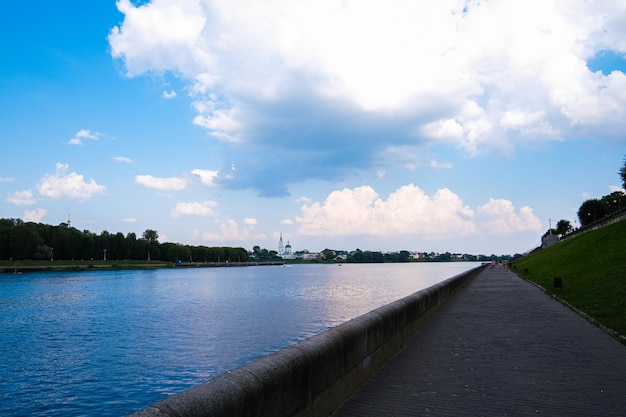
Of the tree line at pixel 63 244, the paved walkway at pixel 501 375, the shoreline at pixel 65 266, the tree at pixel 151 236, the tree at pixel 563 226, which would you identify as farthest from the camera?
the tree at pixel 151 236

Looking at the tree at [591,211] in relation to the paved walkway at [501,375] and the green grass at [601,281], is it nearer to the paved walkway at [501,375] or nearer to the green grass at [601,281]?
the green grass at [601,281]

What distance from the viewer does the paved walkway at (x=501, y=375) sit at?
6.23m

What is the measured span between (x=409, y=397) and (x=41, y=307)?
4629 centimetres

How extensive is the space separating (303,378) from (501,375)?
13.8 feet

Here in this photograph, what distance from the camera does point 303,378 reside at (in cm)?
532

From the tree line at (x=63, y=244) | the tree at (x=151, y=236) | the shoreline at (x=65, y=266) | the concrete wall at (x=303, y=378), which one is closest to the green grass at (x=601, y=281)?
the concrete wall at (x=303, y=378)

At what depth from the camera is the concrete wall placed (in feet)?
12.1

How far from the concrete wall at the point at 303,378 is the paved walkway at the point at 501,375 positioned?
0.27 m

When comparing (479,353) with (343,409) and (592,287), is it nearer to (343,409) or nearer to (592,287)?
(343,409)

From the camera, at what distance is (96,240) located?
6275 inches

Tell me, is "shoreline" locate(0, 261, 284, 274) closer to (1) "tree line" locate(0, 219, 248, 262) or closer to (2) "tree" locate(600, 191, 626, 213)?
(1) "tree line" locate(0, 219, 248, 262)

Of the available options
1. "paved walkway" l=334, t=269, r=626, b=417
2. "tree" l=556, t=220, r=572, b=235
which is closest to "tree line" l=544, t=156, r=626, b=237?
"tree" l=556, t=220, r=572, b=235

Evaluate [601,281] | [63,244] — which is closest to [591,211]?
[601,281]

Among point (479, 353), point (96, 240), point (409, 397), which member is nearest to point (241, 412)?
point (409, 397)
